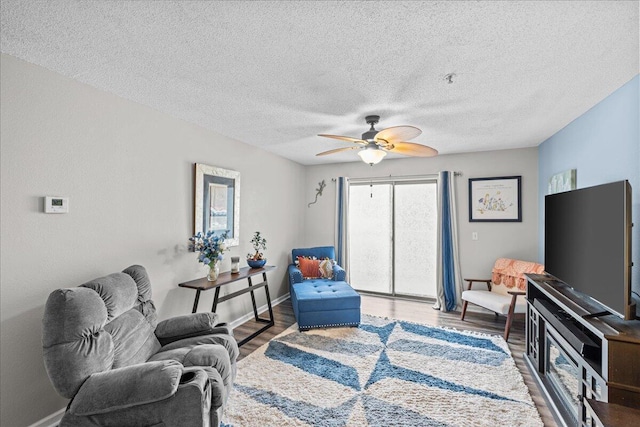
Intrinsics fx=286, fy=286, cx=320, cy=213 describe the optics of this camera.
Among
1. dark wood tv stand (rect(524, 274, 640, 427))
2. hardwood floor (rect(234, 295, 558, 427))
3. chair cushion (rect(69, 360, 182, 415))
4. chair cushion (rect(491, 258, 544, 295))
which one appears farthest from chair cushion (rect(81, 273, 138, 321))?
chair cushion (rect(491, 258, 544, 295))

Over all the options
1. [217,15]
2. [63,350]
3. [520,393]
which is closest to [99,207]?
[63,350]

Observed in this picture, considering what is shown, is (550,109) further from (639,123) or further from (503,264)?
(503,264)

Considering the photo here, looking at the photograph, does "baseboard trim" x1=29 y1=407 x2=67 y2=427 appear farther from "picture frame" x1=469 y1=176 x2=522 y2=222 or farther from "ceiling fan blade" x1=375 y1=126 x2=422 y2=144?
"picture frame" x1=469 y1=176 x2=522 y2=222

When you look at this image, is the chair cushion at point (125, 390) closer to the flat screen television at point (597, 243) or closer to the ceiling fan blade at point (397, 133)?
the ceiling fan blade at point (397, 133)

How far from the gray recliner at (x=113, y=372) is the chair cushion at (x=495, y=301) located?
10.2 feet

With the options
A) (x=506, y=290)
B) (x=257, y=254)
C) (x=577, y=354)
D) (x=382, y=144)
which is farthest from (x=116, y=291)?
(x=506, y=290)

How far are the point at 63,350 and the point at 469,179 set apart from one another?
488 cm

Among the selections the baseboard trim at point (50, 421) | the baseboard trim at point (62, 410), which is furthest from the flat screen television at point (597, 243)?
the baseboard trim at point (50, 421)

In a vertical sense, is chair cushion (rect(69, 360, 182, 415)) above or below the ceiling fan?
below

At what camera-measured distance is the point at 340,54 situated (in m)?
1.77

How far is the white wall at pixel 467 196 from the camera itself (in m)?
4.10

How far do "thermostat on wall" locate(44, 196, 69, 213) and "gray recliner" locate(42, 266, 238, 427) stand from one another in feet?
1.99

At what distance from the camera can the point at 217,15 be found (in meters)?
1.43

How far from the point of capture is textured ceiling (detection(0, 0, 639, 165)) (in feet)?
4.60
